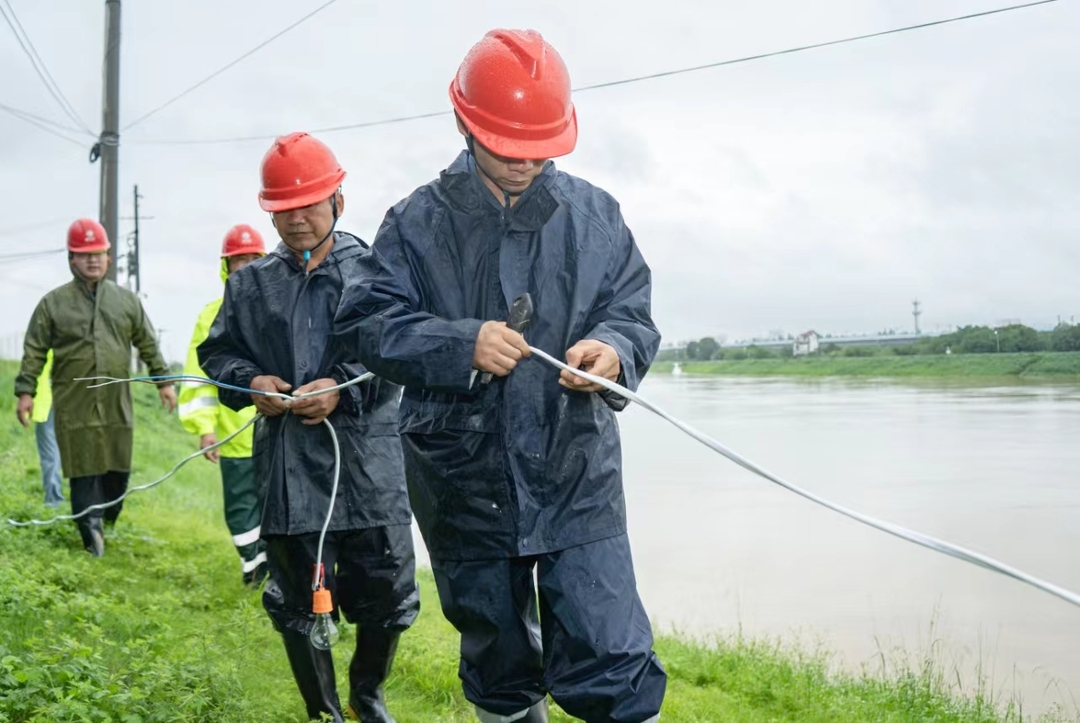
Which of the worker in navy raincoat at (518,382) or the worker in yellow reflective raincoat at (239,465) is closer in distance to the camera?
the worker in navy raincoat at (518,382)

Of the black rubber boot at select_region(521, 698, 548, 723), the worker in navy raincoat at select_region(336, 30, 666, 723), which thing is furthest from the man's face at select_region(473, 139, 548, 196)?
the black rubber boot at select_region(521, 698, 548, 723)

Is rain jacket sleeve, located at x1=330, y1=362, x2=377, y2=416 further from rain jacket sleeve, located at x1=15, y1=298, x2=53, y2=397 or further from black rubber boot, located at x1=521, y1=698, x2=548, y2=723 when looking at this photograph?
rain jacket sleeve, located at x1=15, y1=298, x2=53, y2=397

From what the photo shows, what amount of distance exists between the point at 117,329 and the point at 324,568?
14.8ft

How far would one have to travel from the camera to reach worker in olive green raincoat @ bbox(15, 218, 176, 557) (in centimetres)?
765

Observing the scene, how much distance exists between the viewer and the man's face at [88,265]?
778 cm

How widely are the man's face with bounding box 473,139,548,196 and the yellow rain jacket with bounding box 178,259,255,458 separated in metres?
2.78

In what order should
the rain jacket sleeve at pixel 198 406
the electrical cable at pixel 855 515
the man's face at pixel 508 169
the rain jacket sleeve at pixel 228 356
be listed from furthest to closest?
the rain jacket sleeve at pixel 198 406 → the rain jacket sleeve at pixel 228 356 → the man's face at pixel 508 169 → the electrical cable at pixel 855 515

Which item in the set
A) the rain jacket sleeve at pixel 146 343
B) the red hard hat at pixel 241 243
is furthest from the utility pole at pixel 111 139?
the red hard hat at pixel 241 243

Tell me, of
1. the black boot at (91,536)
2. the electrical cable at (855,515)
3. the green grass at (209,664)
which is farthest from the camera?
the black boot at (91,536)

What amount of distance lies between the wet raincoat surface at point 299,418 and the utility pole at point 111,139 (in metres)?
12.5

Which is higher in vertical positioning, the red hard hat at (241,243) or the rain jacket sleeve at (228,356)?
the red hard hat at (241,243)

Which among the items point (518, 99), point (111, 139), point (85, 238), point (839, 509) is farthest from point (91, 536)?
point (111, 139)

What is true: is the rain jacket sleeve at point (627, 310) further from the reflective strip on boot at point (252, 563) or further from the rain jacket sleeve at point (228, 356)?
the reflective strip on boot at point (252, 563)

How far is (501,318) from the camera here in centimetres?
303
